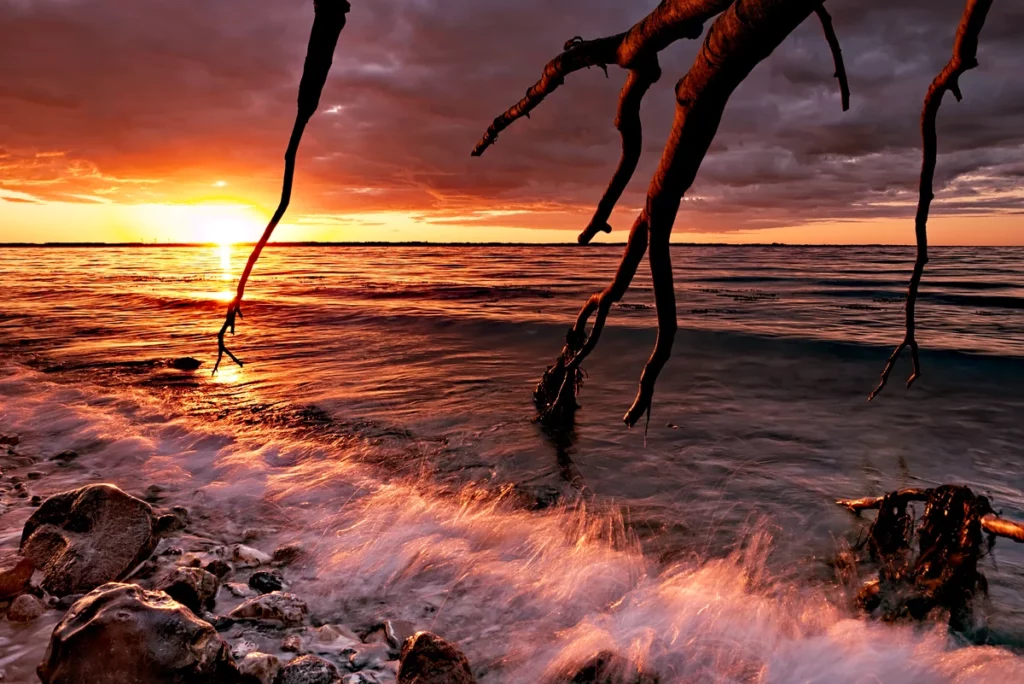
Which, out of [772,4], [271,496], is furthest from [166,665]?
[772,4]

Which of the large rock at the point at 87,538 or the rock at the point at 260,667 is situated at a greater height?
the large rock at the point at 87,538

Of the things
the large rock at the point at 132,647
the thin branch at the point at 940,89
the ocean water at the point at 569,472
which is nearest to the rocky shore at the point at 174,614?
the large rock at the point at 132,647

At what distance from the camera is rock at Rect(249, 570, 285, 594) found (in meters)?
3.77

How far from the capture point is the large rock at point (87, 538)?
369cm

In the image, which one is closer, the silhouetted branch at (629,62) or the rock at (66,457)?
the silhouetted branch at (629,62)

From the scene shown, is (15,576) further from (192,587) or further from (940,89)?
(940,89)

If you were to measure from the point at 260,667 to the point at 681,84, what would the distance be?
10.5 ft

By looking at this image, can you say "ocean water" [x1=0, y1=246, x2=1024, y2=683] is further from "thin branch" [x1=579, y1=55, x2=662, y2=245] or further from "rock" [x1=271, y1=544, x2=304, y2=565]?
"thin branch" [x1=579, y1=55, x2=662, y2=245]

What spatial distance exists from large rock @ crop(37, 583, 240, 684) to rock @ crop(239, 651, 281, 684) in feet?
0.19

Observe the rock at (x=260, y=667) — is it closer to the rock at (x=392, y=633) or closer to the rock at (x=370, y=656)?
the rock at (x=370, y=656)

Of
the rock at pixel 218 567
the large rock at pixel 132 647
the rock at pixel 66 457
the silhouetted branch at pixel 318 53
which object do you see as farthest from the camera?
the rock at pixel 66 457

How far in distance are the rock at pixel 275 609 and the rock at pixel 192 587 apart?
244 millimetres

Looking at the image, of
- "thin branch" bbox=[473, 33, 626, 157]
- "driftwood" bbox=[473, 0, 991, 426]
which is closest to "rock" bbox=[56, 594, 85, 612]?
"driftwood" bbox=[473, 0, 991, 426]

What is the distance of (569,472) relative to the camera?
6555mm
